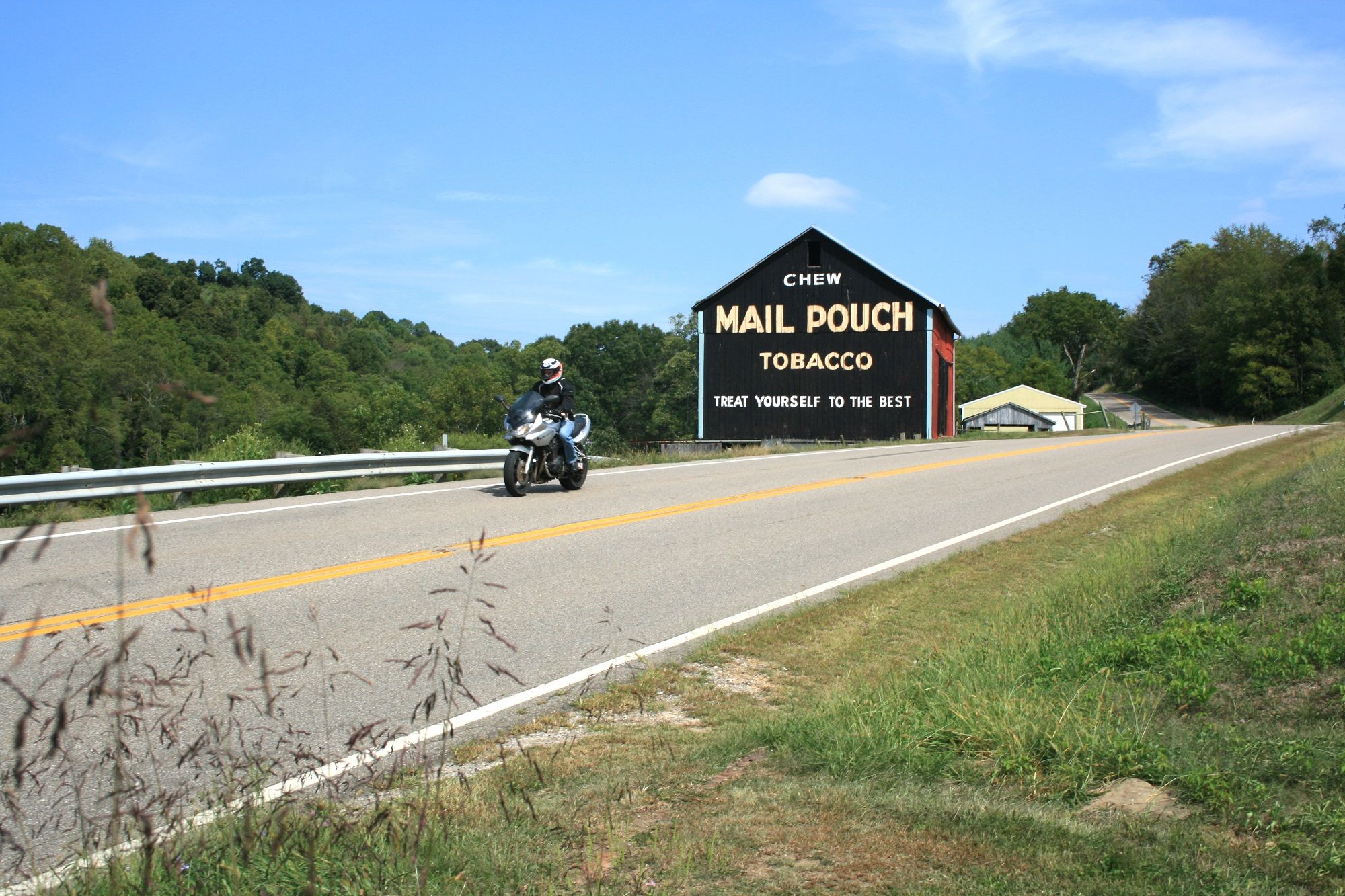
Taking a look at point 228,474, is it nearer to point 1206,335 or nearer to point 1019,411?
point 1019,411

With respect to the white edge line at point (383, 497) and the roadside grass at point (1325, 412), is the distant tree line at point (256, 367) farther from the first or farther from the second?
the roadside grass at point (1325, 412)

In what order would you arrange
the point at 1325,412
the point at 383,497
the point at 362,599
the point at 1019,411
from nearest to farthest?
1. the point at 362,599
2. the point at 383,497
3. the point at 1325,412
4. the point at 1019,411

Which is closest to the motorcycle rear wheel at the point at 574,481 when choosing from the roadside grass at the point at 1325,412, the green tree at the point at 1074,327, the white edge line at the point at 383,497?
the white edge line at the point at 383,497

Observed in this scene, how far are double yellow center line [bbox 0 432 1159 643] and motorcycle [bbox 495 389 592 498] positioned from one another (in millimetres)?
2045

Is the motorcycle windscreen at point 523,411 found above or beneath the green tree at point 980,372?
beneath

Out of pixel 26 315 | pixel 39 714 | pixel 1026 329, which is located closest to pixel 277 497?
pixel 39 714

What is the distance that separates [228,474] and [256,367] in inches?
3106

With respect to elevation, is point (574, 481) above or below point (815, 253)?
below

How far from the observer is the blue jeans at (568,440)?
51.9 feet

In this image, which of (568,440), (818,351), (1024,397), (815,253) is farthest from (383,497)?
(1024,397)

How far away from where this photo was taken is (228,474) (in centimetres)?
1483

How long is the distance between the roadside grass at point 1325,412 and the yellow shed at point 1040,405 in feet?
113

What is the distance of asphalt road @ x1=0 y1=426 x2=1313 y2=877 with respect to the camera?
183 inches

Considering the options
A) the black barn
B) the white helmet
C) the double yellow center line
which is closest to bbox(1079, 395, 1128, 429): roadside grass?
the black barn
